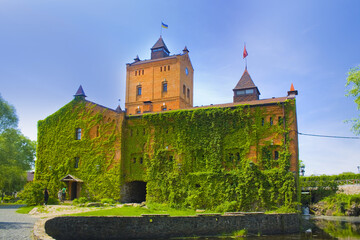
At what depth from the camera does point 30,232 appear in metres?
14.7

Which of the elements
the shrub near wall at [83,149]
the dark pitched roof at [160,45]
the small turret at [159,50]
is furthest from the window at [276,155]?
the dark pitched roof at [160,45]

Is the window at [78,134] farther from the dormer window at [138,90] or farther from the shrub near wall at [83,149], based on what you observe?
the dormer window at [138,90]

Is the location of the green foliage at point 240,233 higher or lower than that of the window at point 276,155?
lower

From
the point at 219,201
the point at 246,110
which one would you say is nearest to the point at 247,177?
the point at 219,201

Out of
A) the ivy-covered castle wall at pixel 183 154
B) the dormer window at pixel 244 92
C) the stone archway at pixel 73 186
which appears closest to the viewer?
the ivy-covered castle wall at pixel 183 154

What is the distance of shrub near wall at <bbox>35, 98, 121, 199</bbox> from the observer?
32.2m

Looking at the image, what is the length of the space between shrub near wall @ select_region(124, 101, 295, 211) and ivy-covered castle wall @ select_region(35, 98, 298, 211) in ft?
0.26

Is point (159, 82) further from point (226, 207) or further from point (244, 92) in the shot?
point (226, 207)

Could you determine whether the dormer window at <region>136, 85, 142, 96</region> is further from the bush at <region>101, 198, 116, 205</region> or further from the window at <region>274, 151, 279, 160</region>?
the window at <region>274, 151, 279, 160</region>

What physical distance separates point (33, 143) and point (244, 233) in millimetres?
44395

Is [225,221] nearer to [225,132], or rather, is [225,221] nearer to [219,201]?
[219,201]

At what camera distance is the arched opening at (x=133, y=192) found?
3206 centimetres

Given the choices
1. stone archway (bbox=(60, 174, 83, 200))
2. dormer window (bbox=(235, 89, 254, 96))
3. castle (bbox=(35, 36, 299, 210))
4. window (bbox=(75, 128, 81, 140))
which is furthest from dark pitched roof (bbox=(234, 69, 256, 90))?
stone archway (bbox=(60, 174, 83, 200))

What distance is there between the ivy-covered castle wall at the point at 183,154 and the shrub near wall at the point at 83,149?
0.10 m
